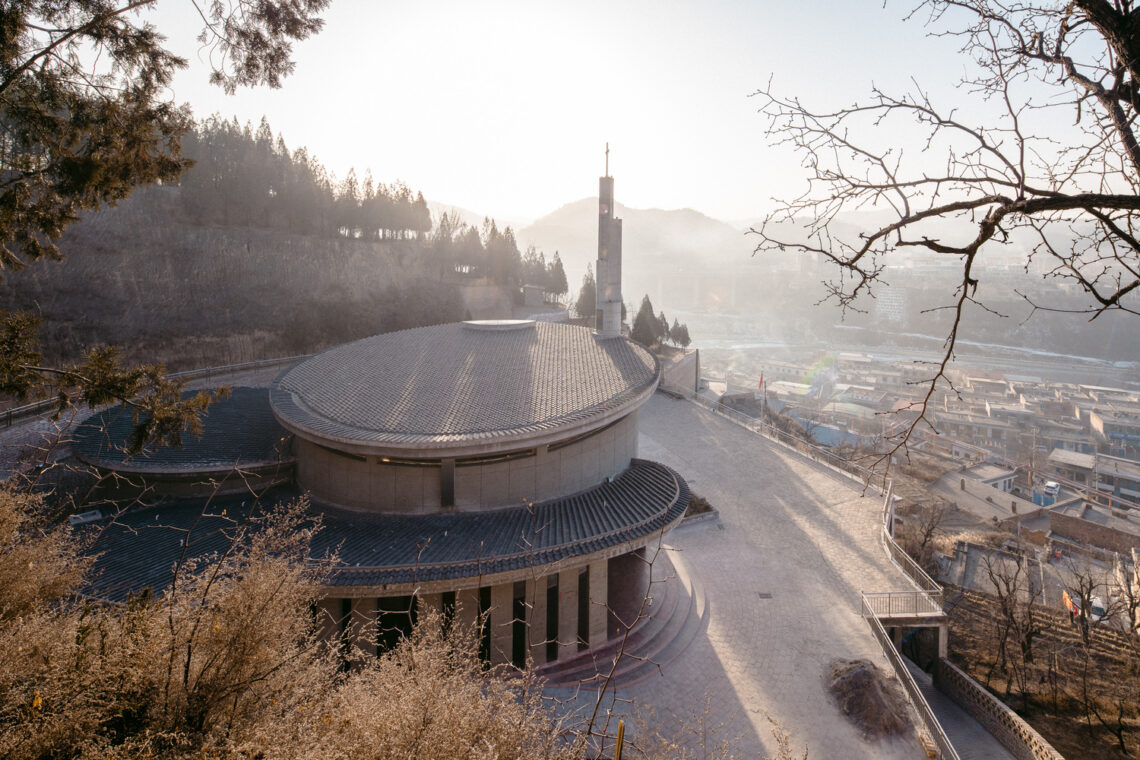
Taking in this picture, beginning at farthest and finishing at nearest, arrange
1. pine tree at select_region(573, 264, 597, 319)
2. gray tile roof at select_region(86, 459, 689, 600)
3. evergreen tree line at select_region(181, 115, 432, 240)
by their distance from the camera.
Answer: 1. pine tree at select_region(573, 264, 597, 319)
2. evergreen tree line at select_region(181, 115, 432, 240)
3. gray tile roof at select_region(86, 459, 689, 600)

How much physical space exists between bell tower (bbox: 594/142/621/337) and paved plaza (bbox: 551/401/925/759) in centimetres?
471

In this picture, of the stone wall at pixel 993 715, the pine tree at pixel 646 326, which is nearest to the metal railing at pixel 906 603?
the stone wall at pixel 993 715

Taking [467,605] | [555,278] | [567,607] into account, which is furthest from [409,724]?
[555,278]

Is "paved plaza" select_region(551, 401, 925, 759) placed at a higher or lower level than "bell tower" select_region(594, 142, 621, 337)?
lower

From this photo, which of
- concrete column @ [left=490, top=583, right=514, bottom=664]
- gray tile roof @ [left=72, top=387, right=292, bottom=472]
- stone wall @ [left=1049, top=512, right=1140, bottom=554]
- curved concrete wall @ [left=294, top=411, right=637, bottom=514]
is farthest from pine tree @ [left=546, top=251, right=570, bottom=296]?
concrete column @ [left=490, top=583, right=514, bottom=664]

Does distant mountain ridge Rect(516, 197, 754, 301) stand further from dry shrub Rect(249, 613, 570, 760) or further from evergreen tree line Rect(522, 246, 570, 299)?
dry shrub Rect(249, 613, 570, 760)

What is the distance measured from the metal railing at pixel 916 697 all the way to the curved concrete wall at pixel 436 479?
17.4 ft

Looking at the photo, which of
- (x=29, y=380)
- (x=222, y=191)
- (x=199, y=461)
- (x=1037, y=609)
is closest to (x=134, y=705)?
(x=29, y=380)

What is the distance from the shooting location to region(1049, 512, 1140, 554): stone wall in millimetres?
20375

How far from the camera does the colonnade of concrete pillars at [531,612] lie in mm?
7586

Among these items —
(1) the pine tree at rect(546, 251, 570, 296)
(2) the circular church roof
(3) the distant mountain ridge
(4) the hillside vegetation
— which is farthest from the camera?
(3) the distant mountain ridge

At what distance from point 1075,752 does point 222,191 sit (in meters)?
43.5

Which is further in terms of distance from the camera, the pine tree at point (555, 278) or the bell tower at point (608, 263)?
the pine tree at point (555, 278)

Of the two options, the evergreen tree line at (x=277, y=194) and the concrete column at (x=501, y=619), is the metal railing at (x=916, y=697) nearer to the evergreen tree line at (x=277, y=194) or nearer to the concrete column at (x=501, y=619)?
the concrete column at (x=501, y=619)
